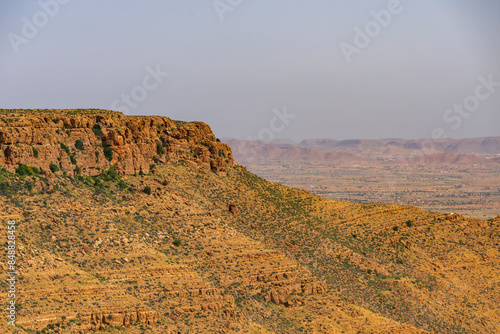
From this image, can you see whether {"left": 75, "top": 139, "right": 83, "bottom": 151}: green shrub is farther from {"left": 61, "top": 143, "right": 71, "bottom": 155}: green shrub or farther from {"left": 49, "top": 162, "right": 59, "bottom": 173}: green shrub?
{"left": 49, "top": 162, "right": 59, "bottom": 173}: green shrub

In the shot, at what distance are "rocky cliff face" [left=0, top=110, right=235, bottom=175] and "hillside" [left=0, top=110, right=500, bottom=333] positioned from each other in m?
0.12

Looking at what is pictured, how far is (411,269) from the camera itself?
70.1 m

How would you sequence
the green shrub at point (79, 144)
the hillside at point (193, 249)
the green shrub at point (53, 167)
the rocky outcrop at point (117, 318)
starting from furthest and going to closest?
1. the green shrub at point (79, 144)
2. the green shrub at point (53, 167)
3. the hillside at point (193, 249)
4. the rocky outcrop at point (117, 318)

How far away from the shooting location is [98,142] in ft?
185

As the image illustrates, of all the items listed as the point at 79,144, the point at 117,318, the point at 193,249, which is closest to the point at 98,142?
the point at 79,144

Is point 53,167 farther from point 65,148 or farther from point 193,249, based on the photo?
point 193,249

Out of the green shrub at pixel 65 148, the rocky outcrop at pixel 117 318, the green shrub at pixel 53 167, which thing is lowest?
the rocky outcrop at pixel 117 318

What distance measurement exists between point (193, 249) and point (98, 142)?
481 inches

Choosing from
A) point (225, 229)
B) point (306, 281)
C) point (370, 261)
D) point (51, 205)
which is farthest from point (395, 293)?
point (51, 205)

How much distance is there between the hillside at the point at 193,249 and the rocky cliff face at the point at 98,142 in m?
0.12

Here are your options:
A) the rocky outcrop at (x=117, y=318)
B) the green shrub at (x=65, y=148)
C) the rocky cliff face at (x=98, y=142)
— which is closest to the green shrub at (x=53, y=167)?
the rocky cliff face at (x=98, y=142)

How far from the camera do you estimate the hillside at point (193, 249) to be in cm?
4237

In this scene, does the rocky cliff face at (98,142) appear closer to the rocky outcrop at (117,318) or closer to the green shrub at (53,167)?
the green shrub at (53,167)

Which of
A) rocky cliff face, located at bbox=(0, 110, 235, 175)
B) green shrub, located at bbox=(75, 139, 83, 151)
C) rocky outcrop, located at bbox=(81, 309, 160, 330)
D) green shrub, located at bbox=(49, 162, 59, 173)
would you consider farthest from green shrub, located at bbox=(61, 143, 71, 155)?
rocky outcrop, located at bbox=(81, 309, 160, 330)
